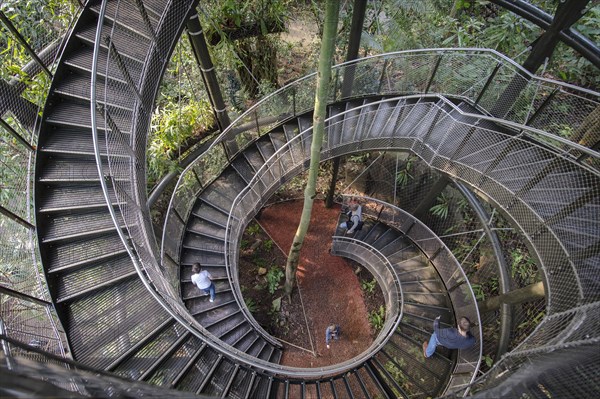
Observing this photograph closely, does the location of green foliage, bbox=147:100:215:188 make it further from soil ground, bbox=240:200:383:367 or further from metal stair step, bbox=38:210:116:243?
soil ground, bbox=240:200:383:367

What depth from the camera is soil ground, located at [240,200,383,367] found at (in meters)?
9.38

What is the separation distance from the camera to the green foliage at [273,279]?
10.2 m

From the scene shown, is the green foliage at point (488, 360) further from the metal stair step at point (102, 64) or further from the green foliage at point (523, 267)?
the metal stair step at point (102, 64)

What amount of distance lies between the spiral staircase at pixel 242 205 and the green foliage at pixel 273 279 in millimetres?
2168

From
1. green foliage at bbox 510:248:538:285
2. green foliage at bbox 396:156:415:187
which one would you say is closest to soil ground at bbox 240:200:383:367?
green foliage at bbox 396:156:415:187

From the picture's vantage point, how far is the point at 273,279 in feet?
33.8

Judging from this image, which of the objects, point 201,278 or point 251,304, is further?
point 251,304

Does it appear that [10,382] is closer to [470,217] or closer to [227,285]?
[227,285]

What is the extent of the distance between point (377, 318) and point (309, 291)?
7.08ft

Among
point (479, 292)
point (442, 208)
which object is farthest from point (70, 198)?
point (479, 292)

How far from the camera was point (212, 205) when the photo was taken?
796 centimetres

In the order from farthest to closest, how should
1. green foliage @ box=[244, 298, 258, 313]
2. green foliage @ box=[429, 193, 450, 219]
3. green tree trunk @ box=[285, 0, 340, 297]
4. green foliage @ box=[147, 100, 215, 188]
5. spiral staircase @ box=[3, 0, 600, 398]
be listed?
1. green foliage @ box=[244, 298, 258, 313]
2. green foliage @ box=[429, 193, 450, 219]
3. green foliage @ box=[147, 100, 215, 188]
4. spiral staircase @ box=[3, 0, 600, 398]
5. green tree trunk @ box=[285, 0, 340, 297]

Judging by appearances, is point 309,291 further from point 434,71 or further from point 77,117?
point 77,117

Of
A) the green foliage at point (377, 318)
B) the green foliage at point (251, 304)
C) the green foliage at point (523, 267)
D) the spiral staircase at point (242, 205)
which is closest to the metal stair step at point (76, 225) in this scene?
the spiral staircase at point (242, 205)
